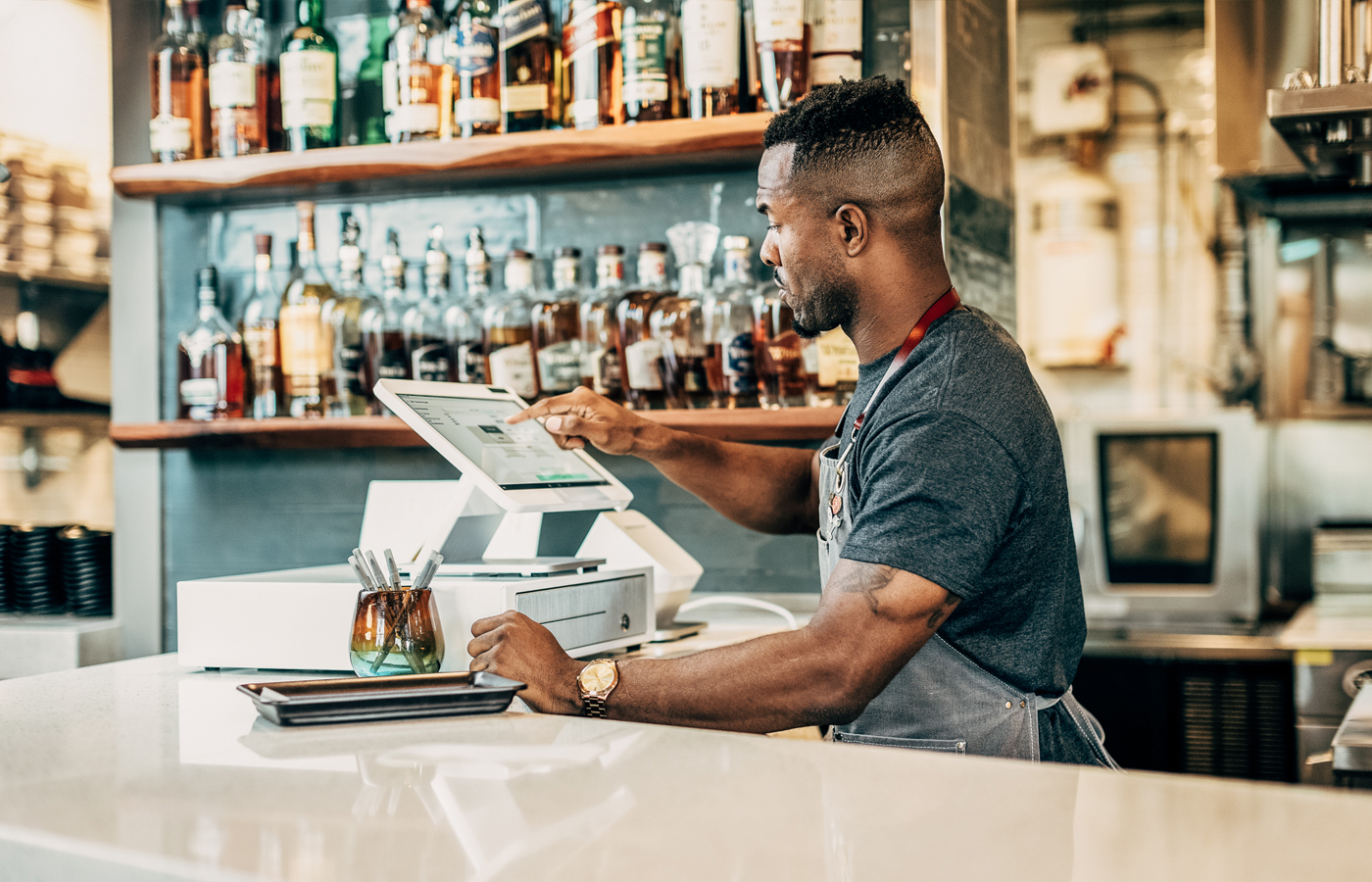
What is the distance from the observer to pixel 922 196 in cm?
140

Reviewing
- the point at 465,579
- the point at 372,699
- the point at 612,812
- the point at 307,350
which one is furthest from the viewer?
the point at 307,350

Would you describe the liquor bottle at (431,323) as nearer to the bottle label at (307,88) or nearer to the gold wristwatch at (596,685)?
the bottle label at (307,88)

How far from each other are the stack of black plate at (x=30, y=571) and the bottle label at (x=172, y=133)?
861 millimetres

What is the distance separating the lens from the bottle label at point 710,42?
6.59ft

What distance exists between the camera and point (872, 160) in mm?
1384

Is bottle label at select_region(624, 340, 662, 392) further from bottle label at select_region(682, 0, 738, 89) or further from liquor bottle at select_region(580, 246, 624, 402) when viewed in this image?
bottle label at select_region(682, 0, 738, 89)

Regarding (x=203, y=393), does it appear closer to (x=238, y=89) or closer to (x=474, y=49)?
(x=238, y=89)

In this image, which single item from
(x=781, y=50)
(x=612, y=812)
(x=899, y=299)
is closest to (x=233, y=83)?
(x=781, y=50)

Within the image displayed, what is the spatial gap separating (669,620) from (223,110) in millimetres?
1268

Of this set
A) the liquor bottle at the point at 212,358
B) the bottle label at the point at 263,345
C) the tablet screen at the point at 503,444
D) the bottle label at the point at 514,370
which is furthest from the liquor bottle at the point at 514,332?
the liquor bottle at the point at 212,358

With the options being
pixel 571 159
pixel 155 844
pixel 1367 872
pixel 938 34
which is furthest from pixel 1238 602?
pixel 155 844

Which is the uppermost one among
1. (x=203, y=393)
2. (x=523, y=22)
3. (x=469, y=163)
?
(x=523, y=22)

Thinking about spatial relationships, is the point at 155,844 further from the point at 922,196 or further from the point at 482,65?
the point at 482,65

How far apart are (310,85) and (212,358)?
54 centimetres
